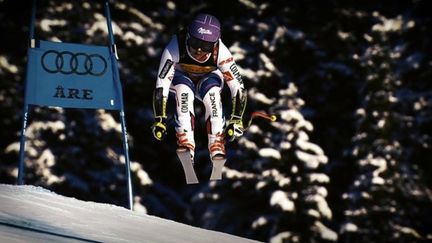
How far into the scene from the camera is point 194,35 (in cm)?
588

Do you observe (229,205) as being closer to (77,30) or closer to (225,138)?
(77,30)

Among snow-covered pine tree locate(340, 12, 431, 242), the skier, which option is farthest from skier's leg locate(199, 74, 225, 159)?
snow-covered pine tree locate(340, 12, 431, 242)

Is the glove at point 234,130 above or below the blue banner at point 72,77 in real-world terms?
below

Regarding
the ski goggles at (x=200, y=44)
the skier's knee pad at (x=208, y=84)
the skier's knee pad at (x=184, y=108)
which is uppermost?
the ski goggles at (x=200, y=44)

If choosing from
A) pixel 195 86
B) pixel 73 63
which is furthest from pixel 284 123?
pixel 195 86

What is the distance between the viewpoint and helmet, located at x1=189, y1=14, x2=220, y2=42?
581cm

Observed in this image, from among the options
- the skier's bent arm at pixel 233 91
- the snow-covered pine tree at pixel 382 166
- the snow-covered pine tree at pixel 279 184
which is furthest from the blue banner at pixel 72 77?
the snow-covered pine tree at pixel 382 166

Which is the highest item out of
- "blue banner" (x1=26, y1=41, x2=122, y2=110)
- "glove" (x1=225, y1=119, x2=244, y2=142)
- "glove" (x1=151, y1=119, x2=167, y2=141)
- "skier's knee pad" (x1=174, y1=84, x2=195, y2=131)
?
"blue banner" (x1=26, y1=41, x2=122, y2=110)

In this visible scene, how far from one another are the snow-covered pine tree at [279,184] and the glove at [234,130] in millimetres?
10629

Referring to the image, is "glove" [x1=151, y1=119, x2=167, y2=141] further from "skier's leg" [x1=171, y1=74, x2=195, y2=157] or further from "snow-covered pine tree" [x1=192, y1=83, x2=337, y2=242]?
"snow-covered pine tree" [x1=192, y1=83, x2=337, y2=242]

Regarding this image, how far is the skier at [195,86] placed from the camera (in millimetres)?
6129

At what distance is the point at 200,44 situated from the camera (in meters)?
5.96

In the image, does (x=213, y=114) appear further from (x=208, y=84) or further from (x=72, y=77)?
(x=72, y=77)

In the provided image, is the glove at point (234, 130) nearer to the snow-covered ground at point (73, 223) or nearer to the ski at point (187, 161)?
the ski at point (187, 161)
